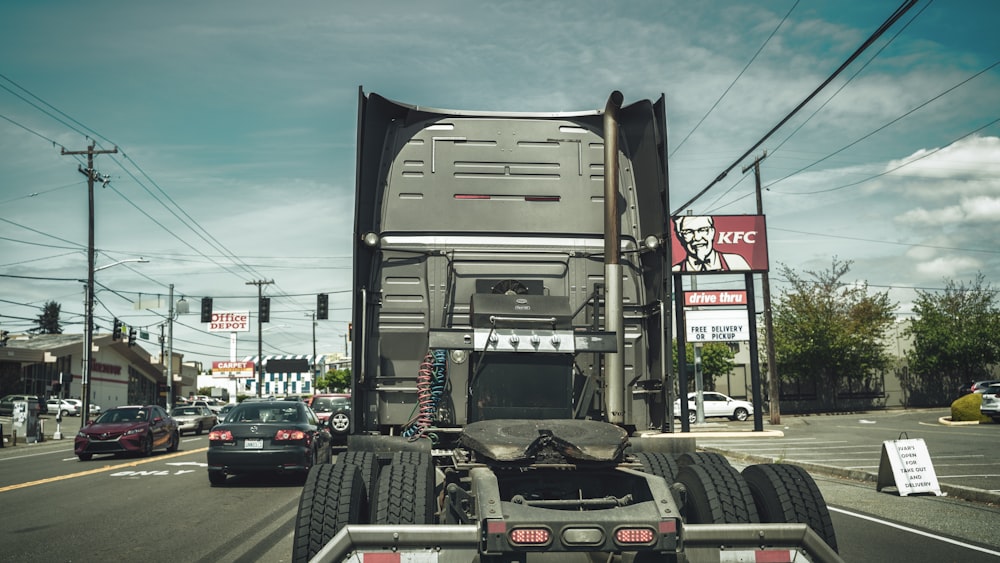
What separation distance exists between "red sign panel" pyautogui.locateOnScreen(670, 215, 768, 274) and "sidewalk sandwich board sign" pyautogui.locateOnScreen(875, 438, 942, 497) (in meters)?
14.6

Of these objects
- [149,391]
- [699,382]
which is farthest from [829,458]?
[149,391]

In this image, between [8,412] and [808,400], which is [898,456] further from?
[8,412]

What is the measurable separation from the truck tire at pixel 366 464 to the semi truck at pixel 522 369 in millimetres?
21

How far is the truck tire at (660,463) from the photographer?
21.5 ft

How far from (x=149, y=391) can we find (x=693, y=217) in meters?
73.8

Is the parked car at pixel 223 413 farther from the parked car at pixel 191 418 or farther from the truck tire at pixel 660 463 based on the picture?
the truck tire at pixel 660 463

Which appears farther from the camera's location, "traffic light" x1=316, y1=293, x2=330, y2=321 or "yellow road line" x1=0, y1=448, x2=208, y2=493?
"traffic light" x1=316, y1=293, x2=330, y2=321

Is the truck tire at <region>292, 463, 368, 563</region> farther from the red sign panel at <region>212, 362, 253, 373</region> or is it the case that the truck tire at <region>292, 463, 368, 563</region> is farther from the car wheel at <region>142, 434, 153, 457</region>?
the red sign panel at <region>212, 362, 253, 373</region>

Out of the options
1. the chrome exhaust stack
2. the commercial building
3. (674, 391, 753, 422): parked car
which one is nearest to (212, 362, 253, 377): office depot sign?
the commercial building

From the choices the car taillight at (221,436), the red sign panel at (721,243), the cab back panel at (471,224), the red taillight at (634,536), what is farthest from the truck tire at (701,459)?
the red sign panel at (721,243)

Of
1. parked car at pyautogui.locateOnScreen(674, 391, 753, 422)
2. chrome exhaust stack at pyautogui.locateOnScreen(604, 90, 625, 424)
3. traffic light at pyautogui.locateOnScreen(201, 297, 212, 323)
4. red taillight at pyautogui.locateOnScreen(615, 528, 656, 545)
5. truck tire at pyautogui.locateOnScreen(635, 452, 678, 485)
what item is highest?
traffic light at pyautogui.locateOnScreen(201, 297, 212, 323)

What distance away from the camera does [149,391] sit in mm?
85812

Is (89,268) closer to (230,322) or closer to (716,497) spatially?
(716,497)

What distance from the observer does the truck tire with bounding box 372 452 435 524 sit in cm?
483
